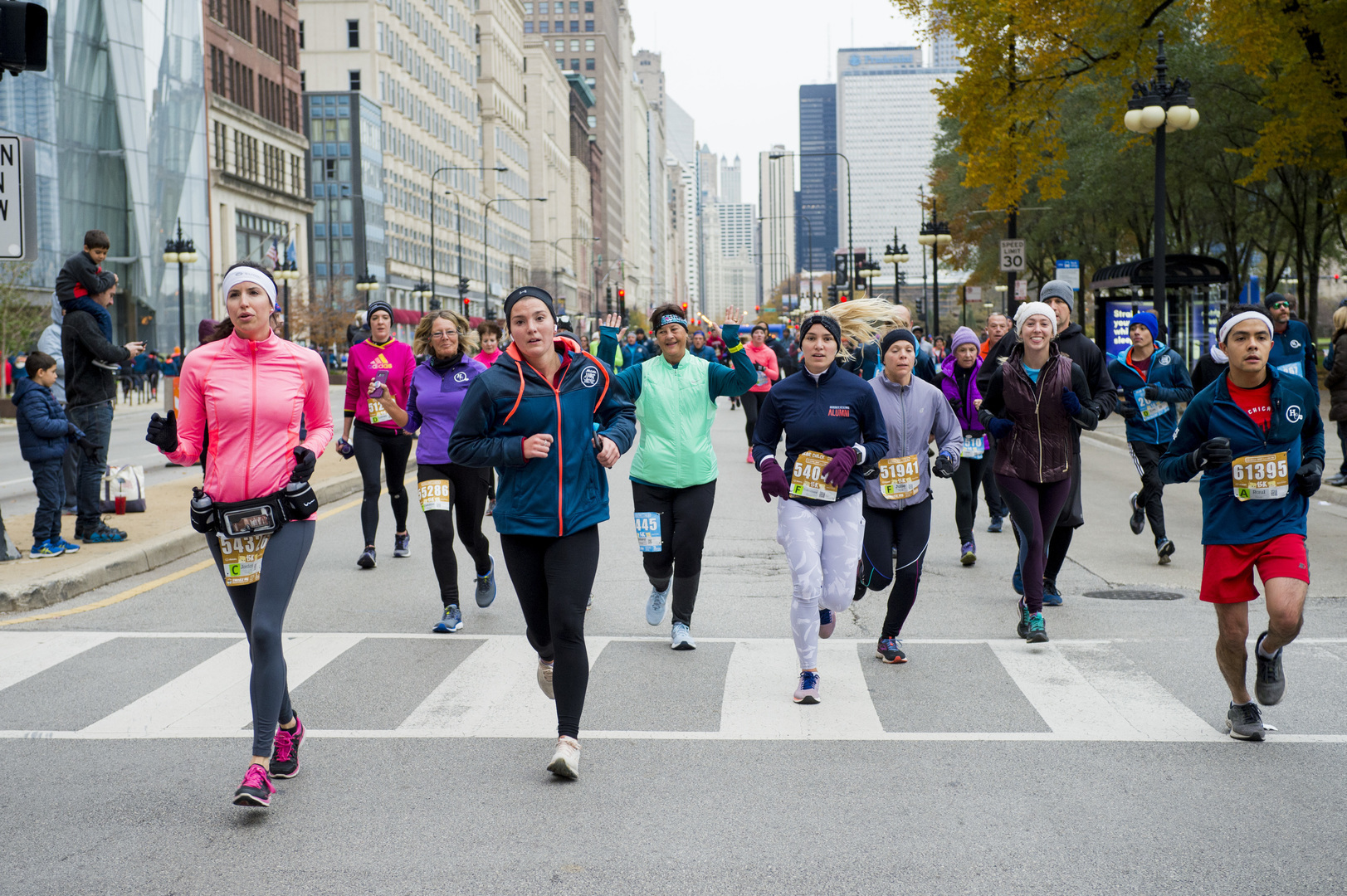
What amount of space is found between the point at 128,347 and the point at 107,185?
50.3 m

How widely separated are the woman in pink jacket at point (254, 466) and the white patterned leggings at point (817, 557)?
2.49 meters

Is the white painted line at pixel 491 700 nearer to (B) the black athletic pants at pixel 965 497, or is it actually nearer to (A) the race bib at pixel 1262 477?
(A) the race bib at pixel 1262 477

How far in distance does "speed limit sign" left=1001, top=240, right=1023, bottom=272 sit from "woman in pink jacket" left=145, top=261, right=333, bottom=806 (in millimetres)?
26634

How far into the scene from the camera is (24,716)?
655cm

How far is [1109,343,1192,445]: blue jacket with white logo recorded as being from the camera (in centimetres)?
1101

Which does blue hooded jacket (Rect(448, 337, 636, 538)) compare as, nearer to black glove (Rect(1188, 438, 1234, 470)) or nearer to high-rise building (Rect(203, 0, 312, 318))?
black glove (Rect(1188, 438, 1234, 470))

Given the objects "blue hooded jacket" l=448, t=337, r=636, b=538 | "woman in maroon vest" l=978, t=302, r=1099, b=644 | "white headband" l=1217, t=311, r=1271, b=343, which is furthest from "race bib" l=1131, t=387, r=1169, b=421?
"blue hooded jacket" l=448, t=337, r=636, b=538

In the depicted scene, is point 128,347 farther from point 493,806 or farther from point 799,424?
point 493,806

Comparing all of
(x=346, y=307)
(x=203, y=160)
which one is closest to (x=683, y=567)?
(x=203, y=160)

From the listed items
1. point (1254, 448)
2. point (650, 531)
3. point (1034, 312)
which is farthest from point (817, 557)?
point (1034, 312)

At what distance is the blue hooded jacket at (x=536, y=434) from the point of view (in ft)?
18.2

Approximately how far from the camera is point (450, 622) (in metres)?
8.62

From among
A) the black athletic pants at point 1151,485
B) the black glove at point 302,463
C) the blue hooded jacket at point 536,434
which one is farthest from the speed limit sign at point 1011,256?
→ the black glove at point 302,463

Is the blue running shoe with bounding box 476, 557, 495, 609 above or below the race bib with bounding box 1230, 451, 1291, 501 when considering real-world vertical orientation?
below
